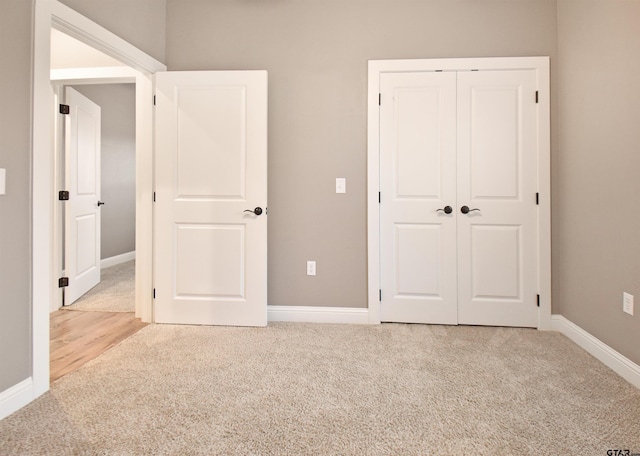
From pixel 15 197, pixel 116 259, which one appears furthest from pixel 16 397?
pixel 116 259

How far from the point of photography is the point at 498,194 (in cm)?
281

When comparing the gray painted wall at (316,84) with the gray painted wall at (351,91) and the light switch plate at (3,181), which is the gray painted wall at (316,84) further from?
the light switch plate at (3,181)

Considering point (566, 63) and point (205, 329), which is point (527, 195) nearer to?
point (566, 63)

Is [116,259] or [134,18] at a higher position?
[134,18]

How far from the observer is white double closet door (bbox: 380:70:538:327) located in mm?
2795

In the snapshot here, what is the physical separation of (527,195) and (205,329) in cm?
271

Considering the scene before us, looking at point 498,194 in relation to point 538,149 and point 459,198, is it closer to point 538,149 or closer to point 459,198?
point 459,198

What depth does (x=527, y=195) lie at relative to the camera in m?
2.79

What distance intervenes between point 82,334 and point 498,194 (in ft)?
11.1

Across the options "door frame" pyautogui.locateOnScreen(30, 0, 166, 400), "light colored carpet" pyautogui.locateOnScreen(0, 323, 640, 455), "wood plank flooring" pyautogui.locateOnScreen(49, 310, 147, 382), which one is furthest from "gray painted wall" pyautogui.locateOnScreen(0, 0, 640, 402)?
"wood plank flooring" pyautogui.locateOnScreen(49, 310, 147, 382)

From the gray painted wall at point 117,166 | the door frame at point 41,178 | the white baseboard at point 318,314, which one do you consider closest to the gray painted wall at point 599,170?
the white baseboard at point 318,314

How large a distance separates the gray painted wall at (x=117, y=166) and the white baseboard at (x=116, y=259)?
0.05 metres

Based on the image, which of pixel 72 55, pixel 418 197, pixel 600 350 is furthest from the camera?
pixel 72 55

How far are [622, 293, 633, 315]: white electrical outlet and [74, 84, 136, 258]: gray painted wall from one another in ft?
19.0
